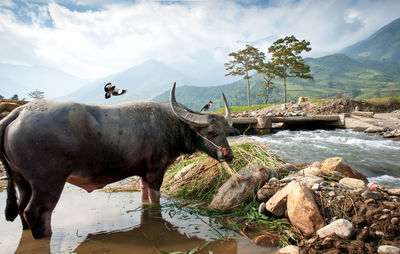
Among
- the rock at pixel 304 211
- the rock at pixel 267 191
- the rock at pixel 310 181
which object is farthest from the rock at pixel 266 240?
the rock at pixel 310 181

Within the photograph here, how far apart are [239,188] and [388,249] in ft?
6.49

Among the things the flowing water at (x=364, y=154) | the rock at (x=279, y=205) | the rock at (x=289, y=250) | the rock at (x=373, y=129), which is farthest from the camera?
the rock at (x=373, y=129)

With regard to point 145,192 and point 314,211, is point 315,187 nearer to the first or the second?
point 314,211

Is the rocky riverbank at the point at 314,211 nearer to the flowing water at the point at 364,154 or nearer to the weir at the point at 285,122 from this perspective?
the flowing water at the point at 364,154

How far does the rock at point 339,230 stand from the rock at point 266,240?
49 cm

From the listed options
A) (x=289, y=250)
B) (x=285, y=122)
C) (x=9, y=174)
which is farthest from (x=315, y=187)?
(x=285, y=122)

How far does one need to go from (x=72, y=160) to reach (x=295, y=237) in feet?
9.25

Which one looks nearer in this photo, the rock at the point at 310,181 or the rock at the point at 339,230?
the rock at the point at 339,230

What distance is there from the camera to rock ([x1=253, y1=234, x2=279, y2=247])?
274 cm

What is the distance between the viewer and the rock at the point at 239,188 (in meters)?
3.69

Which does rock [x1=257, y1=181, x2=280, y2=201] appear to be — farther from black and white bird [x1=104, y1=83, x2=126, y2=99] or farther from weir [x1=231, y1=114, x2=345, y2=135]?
weir [x1=231, y1=114, x2=345, y2=135]

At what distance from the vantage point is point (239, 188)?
3.81 metres

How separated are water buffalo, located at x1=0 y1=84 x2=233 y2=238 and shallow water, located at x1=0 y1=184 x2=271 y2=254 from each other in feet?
0.77

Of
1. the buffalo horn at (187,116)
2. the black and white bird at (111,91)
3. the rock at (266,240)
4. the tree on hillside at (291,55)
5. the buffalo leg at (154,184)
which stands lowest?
the rock at (266,240)
